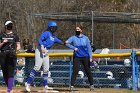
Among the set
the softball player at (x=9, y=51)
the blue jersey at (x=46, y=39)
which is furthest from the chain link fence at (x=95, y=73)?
the softball player at (x=9, y=51)

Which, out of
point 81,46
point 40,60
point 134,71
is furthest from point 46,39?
point 134,71

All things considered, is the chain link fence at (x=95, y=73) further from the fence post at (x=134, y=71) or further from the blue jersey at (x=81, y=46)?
the blue jersey at (x=81, y=46)

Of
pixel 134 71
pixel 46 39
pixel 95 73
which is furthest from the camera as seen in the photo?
pixel 95 73

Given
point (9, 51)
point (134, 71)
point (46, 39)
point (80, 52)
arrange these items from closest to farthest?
1. point (9, 51)
2. point (46, 39)
3. point (80, 52)
4. point (134, 71)

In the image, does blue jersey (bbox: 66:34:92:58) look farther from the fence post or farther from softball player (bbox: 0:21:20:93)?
softball player (bbox: 0:21:20:93)

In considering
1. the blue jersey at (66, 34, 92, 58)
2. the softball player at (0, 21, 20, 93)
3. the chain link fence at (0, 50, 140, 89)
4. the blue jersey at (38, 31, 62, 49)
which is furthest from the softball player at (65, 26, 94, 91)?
the softball player at (0, 21, 20, 93)

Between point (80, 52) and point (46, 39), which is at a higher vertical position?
point (46, 39)

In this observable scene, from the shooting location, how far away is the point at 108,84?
1731cm

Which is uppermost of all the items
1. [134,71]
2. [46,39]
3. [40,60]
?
[46,39]

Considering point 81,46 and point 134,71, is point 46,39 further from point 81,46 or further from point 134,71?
point 134,71

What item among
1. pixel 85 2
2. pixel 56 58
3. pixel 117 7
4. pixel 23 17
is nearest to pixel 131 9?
pixel 117 7

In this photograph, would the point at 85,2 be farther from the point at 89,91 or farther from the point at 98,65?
the point at 89,91

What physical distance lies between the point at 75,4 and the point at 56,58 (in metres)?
16.5

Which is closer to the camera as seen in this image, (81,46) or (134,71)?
(81,46)
